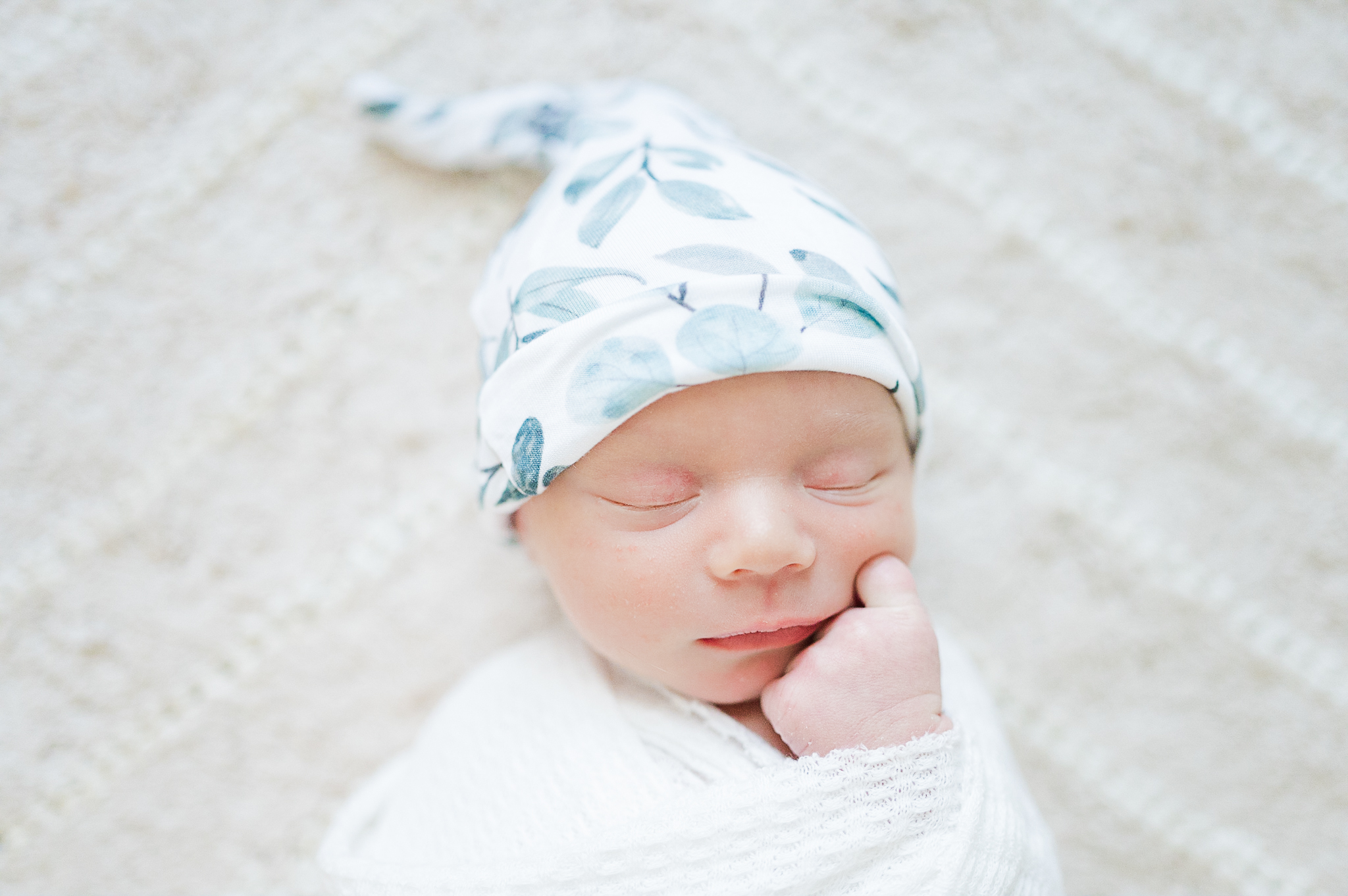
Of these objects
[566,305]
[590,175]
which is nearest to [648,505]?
[566,305]

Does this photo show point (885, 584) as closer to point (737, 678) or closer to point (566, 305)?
point (737, 678)

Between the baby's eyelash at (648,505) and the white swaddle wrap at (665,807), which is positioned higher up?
the baby's eyelash at (648,505)

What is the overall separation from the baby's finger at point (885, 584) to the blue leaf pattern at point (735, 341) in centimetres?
22

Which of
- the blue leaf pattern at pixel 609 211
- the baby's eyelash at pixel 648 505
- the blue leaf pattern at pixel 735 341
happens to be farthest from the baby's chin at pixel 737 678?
the blue leaf pattern at pixel 609 211

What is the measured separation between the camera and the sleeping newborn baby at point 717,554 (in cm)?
67

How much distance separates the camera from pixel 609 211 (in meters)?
0.72

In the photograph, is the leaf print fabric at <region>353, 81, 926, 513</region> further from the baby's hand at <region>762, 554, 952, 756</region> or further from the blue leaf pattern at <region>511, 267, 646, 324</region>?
the baby's hand at <region>762, 554, 952, 756</region>

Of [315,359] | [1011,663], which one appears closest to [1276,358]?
[1011,663]

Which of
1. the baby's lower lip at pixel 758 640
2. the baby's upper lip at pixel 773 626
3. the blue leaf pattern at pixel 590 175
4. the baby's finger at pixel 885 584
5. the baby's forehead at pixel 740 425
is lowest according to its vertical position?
the baby's lower lip at pixel 758 640

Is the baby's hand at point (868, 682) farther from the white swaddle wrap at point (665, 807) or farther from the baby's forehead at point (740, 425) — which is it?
the baby's forehead at point (740, 425)

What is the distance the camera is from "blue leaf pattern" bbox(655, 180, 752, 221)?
704mm

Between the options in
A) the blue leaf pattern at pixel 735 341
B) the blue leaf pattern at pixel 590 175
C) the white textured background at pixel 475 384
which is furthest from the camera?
the white textured background at pixel 475 384

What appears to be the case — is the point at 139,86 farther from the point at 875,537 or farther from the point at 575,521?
the point at 875,537

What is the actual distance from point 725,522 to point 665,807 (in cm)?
24
